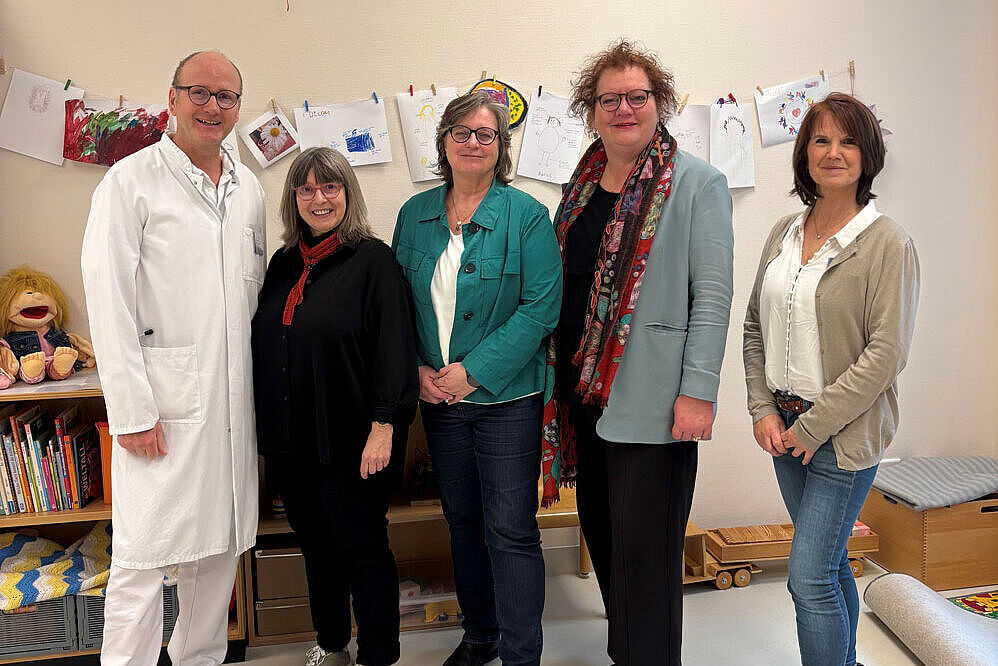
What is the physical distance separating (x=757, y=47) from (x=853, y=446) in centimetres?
174

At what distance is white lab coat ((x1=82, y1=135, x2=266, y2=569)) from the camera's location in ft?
5.89

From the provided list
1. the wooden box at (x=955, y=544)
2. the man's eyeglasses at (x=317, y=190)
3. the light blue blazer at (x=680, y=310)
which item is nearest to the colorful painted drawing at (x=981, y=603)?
the wooden box at (x=955, y=544)

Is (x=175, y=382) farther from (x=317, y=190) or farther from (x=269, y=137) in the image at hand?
(x=269, y=137)

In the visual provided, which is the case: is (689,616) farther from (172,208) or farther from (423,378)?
(172,208)

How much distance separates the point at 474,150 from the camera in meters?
1.90

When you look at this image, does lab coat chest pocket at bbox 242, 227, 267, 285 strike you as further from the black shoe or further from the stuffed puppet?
the black shoe

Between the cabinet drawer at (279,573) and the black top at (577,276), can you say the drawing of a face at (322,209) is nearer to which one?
the black top at (577,276)

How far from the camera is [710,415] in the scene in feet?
5.81

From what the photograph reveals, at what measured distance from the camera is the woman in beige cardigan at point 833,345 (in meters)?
1.72

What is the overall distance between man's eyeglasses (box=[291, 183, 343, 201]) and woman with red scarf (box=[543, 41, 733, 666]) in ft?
2.03

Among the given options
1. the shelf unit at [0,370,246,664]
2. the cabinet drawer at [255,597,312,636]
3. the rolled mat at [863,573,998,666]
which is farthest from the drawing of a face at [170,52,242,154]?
the rolled mat at [863,573,998,666]

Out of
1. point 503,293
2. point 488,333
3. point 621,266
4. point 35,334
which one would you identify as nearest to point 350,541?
point 488,333

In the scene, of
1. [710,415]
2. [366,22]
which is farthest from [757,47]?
[710,415]

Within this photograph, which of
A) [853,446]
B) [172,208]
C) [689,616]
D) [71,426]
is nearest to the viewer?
[853,446]
